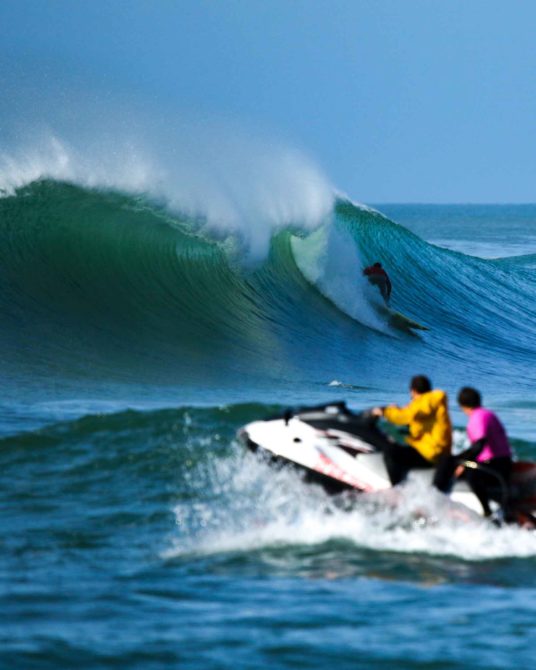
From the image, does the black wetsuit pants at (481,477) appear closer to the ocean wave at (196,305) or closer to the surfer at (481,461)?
the surfer at (481,461)

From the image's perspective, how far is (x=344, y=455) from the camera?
9.42 m

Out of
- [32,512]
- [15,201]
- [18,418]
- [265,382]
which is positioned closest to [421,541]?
[32,512]

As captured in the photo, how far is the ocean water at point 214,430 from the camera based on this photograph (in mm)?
7242

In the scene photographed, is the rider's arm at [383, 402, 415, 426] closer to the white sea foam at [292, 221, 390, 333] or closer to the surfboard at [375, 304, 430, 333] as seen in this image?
the white sea foam at [292, 221, 390, 333]

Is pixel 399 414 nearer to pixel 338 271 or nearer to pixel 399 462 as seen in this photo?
pixel 399 462

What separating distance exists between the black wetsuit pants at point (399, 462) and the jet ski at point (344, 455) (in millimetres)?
50

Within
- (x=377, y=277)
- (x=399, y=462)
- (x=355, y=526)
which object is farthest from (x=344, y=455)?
(x=377, y=277)

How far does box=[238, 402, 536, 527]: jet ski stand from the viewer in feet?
29.7

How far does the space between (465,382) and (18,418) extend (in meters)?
7.84

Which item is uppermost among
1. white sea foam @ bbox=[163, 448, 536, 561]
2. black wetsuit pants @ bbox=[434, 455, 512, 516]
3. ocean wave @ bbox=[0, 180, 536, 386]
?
ocean wave @ bbox=[0, 180, 536, 386]

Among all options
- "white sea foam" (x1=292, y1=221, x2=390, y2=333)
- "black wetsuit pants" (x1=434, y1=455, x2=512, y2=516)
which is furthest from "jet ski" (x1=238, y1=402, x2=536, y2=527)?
"white sea foam" (x1=292, y1=221, x2=390, y2=333)

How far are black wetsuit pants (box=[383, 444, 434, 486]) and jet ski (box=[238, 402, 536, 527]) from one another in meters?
0.05

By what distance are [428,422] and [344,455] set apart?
605 mm

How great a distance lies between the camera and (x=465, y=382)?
61.2 feet
